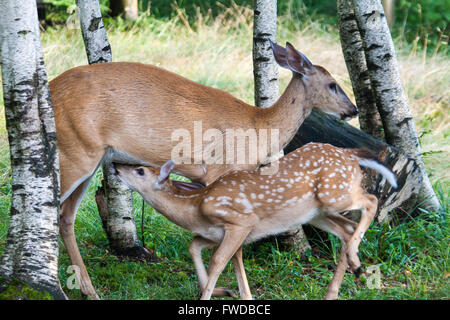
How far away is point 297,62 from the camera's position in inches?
210

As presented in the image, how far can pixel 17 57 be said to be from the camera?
402 centimetres

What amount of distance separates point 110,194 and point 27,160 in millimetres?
1624

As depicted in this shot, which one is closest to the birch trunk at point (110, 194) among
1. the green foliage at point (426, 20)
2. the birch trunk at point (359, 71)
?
the birch trunk at point (359, 71)

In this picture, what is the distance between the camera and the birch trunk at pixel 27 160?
402 centimetres

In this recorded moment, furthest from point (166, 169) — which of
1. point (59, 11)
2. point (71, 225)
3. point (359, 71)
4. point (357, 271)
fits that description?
point (59, 11)

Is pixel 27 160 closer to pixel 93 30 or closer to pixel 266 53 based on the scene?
pixel 93 30

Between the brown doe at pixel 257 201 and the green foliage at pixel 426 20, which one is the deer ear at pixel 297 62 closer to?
the brown doe at pixel 257 201

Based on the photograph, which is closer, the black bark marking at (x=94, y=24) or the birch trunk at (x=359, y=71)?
the black bark marking at (x=94, y=24)

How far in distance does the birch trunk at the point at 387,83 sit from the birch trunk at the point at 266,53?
0.97 metres

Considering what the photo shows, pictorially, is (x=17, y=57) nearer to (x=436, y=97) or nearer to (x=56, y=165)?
(x=56, y=165)

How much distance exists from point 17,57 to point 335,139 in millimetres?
2926

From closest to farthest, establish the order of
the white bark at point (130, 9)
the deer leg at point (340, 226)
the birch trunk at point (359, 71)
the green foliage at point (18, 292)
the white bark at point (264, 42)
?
the green foliage at point (18, 292), the deer leg at point (340, 226), the white bark at point (264, 42), the birch trunk at point (359, 71), the white bark at point (130, 9)
